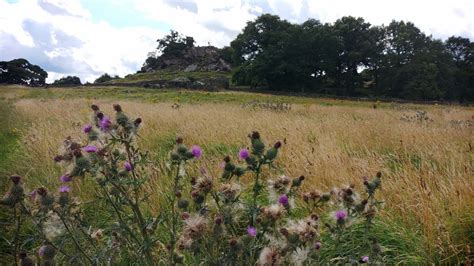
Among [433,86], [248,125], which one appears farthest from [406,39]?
[248,125]

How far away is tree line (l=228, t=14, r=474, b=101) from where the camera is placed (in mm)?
57156

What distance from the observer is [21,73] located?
77.2 metres

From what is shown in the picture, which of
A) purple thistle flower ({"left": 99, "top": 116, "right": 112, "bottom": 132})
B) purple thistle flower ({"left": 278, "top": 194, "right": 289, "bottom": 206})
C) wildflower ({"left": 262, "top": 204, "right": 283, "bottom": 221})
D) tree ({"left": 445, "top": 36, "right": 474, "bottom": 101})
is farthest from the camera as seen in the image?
tree ({"left": 445, "top": 36, "right": 474, "bottom": 101})

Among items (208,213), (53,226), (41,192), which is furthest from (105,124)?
(208,213)

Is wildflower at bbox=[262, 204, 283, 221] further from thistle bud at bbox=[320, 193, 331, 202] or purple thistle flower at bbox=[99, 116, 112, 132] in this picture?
purple thistle flower at bbox=[99, 116, 112, 132]

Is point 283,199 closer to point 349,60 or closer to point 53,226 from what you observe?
point 53,226

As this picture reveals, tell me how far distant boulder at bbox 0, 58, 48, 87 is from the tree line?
139 feet

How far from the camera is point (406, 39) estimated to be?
200ft

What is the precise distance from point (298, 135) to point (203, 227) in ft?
20.7

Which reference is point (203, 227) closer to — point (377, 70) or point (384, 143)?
point (384, 143)

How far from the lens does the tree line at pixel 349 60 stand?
57.2m

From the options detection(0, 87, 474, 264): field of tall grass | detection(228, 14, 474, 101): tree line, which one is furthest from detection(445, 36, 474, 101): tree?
detection(0, 87, 474, 264): field of tall grass

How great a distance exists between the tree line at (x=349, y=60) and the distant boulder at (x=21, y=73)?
42.4 m

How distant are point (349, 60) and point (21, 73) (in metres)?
64.3
